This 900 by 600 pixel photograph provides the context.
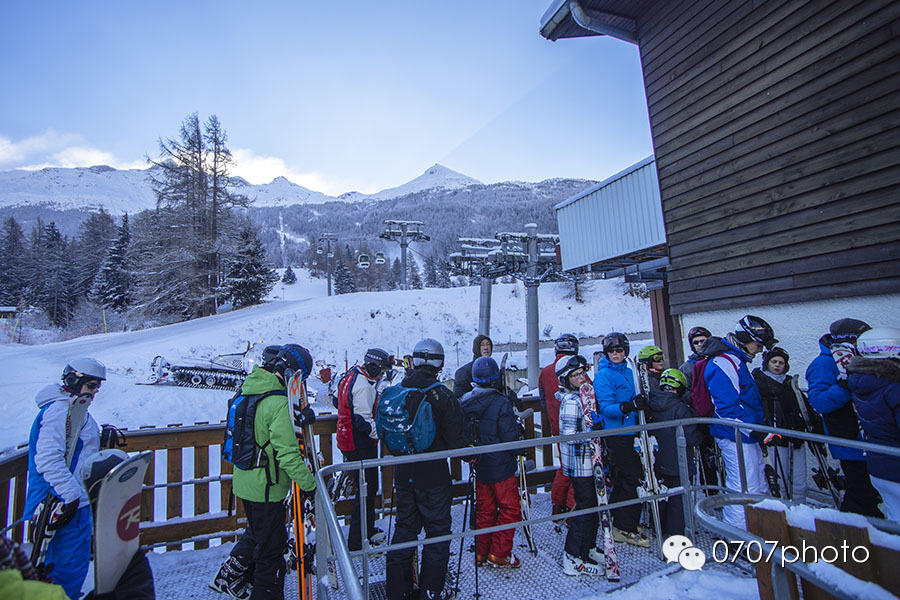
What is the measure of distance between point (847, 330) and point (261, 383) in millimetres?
4965

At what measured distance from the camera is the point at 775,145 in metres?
5.88

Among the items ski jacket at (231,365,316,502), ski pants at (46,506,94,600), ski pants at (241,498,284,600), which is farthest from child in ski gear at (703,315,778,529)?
ski pants at (46,506,94,600)

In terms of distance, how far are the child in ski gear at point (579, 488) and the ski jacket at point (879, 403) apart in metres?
1.87

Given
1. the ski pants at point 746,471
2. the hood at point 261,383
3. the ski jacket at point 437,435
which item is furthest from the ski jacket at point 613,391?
the hood at point 261,383

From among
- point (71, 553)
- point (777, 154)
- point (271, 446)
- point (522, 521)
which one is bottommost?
point (522, 521)

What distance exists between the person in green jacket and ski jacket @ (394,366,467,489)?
28.6 inches

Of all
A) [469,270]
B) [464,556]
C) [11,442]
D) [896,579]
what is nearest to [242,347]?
[11,442]

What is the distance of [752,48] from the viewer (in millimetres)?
6133

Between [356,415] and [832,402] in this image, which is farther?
[356,415]

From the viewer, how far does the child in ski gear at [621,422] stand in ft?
12.8

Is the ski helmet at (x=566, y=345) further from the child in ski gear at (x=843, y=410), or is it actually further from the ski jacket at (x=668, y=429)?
the child in ski gear at (x=843, y=410)

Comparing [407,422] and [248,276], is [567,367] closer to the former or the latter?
[407,422]

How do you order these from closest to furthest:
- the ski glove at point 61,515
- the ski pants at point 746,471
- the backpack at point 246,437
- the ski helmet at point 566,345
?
the ski glove at point 61,515 < the backpack at point 246,437 < the ski pants at point 746,471 < the ski helmet at point 566,345

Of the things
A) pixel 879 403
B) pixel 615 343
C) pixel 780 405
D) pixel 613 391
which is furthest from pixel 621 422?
pixel 879 403
